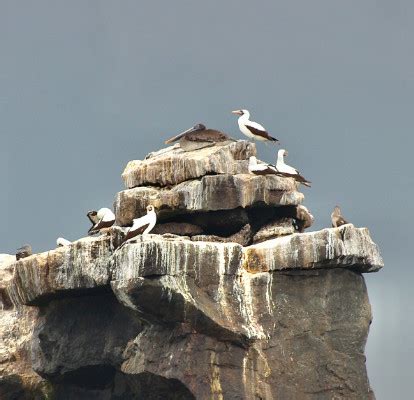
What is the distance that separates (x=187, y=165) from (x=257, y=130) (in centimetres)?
284

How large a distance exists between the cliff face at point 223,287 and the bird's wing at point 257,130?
4.16ft

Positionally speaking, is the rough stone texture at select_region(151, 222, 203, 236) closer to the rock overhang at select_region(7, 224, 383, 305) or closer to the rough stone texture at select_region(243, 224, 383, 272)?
the rock overhang at select_region(7, 224, 383, 305)

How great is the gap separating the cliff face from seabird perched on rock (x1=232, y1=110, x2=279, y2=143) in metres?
1.24

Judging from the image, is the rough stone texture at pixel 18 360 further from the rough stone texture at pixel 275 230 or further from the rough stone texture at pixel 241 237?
the rough stone texture at pixel 275 230

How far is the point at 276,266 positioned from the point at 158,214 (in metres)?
4.90

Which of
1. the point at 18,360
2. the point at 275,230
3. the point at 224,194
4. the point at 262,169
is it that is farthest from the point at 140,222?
the point at 18,360

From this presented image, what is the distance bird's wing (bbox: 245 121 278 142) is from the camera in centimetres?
5659

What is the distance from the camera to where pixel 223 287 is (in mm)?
51594

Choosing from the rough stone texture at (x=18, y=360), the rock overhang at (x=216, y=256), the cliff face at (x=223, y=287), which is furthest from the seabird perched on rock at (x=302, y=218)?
the rough stone texture at (x=18, y=360)

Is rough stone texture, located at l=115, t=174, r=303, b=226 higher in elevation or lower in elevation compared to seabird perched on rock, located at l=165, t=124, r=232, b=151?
lower

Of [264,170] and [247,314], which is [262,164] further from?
[247,314]

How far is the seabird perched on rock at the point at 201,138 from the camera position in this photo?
2244 inches

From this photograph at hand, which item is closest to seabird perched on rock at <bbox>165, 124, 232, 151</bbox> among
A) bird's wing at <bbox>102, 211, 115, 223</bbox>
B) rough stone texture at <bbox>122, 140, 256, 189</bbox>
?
rough stone texture at <bbox>122, 140, 256, 189</bbox>

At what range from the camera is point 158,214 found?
180 ft
